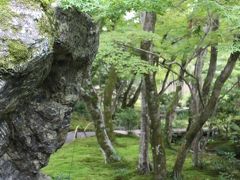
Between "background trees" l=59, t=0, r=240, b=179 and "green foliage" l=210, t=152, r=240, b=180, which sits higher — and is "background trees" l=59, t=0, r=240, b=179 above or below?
above

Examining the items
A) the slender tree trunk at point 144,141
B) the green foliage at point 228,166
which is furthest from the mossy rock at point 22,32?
the green foliage at point 228,166

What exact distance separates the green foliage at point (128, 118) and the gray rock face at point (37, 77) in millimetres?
11711

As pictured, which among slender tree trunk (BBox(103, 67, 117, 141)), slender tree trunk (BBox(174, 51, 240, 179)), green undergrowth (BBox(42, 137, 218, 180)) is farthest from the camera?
slender tree trunk (BBox(103, 67, 117, 141))

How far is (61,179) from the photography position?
855cm

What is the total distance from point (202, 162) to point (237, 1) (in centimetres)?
603

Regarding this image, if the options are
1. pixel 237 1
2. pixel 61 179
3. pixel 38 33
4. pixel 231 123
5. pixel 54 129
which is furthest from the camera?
pixel 231 123

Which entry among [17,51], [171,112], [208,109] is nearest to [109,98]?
[171,112]

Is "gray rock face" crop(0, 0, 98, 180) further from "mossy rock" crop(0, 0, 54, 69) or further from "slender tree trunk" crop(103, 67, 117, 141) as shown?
"slender tree trunk" crop(103, 67, 117, 141)

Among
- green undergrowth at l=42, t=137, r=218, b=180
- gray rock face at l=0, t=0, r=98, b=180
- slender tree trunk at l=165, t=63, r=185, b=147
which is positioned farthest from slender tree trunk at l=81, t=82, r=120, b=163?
gray rock face at l=0, t=0, r=98, b=180

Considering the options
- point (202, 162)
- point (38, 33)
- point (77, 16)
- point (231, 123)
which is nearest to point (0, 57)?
point (38, 33)

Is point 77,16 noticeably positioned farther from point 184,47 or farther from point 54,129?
point 184,47

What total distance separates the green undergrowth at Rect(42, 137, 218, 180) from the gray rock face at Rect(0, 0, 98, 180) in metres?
2.78

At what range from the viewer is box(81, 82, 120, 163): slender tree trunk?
1076 cm

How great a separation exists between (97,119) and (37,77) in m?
6.54
